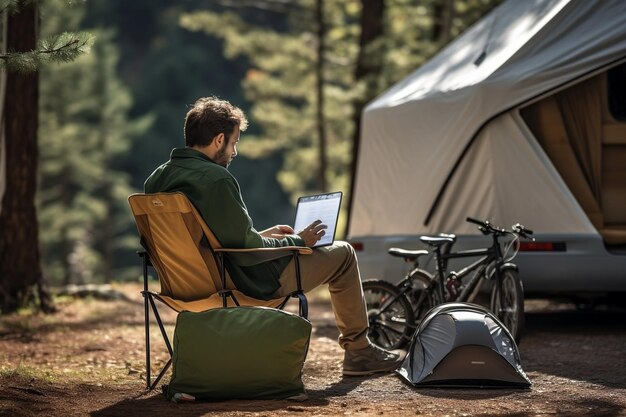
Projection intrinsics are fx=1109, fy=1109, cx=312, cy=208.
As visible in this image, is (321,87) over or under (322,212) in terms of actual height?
over

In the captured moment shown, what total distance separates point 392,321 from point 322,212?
62.8 inches

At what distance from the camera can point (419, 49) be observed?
1834 centimetres

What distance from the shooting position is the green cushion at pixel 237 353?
17.2ft

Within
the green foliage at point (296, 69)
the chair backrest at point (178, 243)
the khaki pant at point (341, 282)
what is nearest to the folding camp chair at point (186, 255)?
the chair backrest at point (178, 243)

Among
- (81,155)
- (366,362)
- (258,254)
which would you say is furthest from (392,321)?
(81,155)

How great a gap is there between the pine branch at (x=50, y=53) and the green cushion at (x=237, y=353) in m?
1.53

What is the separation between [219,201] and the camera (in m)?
5.58

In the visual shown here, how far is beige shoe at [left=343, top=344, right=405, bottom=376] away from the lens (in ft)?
20.6

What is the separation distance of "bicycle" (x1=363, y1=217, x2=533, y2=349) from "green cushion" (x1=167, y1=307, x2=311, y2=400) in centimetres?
207

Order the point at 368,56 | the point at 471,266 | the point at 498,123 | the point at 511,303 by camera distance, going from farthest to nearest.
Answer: the point at 368,56 < the point at 498,123 < the point at 471,266 < the point at 511,303

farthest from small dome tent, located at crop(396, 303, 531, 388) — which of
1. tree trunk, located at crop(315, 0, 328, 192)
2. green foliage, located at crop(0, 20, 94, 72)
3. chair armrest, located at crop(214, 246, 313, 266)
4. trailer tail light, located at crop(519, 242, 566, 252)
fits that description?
tree trunk, located at crop(315, 0, 328, 192)

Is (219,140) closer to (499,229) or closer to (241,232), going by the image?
(241,232)

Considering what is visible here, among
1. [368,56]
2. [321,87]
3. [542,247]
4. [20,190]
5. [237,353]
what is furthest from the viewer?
[321,87]

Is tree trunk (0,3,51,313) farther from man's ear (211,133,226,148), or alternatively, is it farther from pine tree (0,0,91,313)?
man's ear (211,133,226,148)
